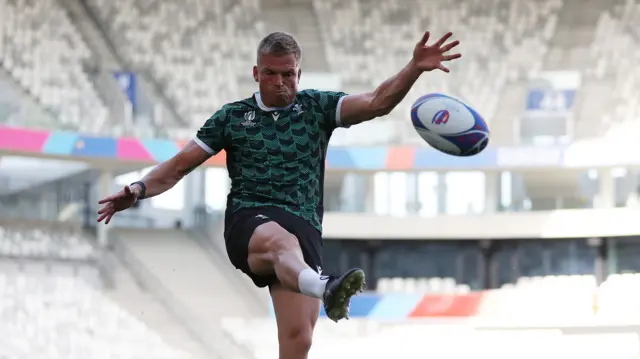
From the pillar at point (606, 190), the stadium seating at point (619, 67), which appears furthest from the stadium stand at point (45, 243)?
the stadium seating at point (619, 67)

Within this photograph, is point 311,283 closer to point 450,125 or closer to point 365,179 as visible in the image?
point 450,125

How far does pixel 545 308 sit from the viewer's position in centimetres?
3050

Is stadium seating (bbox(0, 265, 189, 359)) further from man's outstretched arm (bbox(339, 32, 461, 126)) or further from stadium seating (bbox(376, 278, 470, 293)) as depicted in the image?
man's outstretched arm (bbox(339, 32, 461, 126))

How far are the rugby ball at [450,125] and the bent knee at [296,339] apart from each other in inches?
51.8

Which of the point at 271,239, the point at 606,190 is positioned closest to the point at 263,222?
the point at 271,239

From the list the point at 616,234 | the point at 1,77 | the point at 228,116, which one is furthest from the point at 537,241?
the point at 228,116

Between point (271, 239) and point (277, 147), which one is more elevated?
point (277, 147)

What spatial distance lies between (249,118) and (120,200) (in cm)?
84

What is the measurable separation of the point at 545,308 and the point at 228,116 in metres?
25.9

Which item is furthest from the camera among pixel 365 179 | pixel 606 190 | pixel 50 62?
pixel 365 179

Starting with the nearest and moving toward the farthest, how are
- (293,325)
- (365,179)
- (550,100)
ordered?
(293,325) < (550,100) < (365,179)

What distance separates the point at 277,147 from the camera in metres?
5.78

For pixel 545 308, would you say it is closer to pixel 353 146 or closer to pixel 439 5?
pixel 353 146

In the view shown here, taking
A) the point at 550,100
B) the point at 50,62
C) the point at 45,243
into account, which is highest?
the point at 50,62
